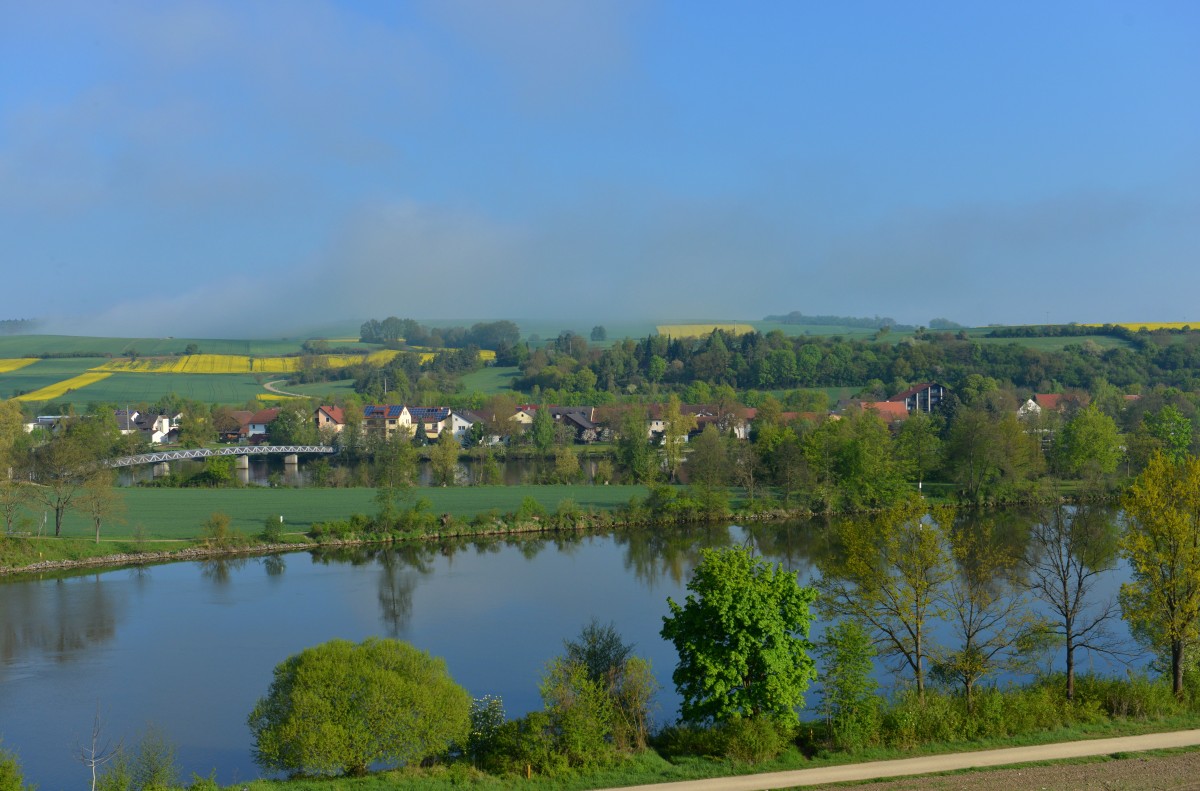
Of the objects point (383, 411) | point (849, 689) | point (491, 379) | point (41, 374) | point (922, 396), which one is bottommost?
point (849, 689)

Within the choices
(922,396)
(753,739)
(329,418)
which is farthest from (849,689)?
(922,396)

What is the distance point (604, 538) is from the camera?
101ft

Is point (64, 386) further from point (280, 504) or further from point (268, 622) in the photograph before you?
point (268, 622)

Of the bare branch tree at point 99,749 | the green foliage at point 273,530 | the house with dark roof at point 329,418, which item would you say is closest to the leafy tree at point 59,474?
the green foliage at point 273,530

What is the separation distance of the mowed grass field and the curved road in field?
21.0 m

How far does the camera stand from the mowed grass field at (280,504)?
2988cm

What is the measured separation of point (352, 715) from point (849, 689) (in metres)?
5.72

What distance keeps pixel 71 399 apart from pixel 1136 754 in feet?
233

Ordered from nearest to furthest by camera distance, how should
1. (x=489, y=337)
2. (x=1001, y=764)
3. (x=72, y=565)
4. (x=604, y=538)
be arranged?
1. (x=1001, y=764)
2. (x=72, y=565)
3. (x=604, y=538)
4. (x=489, y=337)

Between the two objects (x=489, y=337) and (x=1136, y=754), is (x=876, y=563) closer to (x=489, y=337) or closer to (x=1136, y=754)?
(x=1136, y=754)

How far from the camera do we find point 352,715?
12156mm

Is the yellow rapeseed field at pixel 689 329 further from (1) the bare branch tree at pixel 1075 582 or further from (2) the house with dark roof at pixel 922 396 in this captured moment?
(1) the bare branch tree at pixel 1075 582

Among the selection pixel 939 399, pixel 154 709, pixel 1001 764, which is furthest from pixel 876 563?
pixel 939 399

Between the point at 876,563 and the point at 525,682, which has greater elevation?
the point at 876,563
